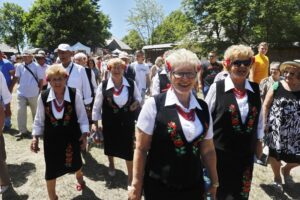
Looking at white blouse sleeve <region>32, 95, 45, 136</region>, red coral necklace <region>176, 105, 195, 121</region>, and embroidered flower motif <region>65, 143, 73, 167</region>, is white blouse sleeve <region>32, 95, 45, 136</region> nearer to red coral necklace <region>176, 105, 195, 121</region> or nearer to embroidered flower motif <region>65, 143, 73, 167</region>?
embroidered flower motif <region>65, 143, 73, 167</region>

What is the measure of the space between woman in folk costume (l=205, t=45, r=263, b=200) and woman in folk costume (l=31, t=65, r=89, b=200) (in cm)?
171

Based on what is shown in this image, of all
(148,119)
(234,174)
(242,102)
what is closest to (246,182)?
(234,174)

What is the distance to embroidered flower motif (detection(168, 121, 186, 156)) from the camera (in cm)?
231

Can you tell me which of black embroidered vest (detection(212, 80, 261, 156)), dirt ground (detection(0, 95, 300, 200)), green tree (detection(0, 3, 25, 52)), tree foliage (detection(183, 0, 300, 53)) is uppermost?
green tree (detection(0, 3, 25, 52))

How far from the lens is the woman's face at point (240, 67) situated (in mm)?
3174

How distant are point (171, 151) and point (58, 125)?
78.2 inches

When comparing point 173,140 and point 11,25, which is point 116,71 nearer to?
point 173,140

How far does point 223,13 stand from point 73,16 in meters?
21.0

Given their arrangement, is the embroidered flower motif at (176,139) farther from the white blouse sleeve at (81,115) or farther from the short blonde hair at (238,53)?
the white blouse sleeve at (81,115)

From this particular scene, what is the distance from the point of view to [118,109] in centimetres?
466

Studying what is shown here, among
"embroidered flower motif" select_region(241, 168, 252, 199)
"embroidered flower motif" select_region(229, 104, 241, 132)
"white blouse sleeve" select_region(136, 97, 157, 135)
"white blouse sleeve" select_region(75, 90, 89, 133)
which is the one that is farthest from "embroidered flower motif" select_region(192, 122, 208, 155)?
"white blouse sleeve" select_region(75, 90, 89, 133)

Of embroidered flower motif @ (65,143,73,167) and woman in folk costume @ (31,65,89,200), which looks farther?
embroidered flower motif @ (65,143,73,167)

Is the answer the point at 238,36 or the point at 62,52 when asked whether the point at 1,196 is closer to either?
the point at 62,52

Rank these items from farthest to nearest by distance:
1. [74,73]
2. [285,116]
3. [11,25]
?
[11,25] → [74,73] → [285,116]
